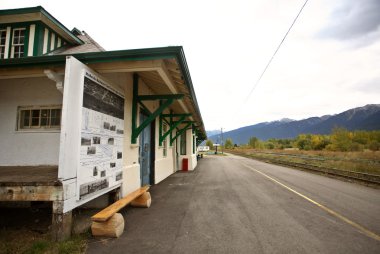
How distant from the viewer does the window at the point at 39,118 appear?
5.71 metres

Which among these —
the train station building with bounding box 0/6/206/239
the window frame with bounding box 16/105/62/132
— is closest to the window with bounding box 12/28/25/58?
the train station building with bounding box 0/6/206/239

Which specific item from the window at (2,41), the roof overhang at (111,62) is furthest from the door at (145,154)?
the window at (2,41)

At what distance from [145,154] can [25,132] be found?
407cm

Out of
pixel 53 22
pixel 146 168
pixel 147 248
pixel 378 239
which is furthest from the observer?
pixel 146 168

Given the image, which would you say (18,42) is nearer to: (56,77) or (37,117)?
(37,117)

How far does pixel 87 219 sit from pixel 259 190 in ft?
20.2

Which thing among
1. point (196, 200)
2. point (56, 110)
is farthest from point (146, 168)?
point (56, 110)

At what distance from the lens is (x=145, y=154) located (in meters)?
8.57

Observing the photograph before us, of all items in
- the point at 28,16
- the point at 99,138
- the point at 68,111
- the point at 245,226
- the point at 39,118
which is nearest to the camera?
the point at 68,111

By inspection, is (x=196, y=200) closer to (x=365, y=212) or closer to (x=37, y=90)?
(x=365, y=212)

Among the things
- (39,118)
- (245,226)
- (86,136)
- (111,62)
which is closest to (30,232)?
(86,136)

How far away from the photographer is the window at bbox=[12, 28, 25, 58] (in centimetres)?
747

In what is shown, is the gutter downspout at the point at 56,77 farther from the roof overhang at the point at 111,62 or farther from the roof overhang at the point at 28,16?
the roof overhang at the point at 28,16

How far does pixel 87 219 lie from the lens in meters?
4.60
